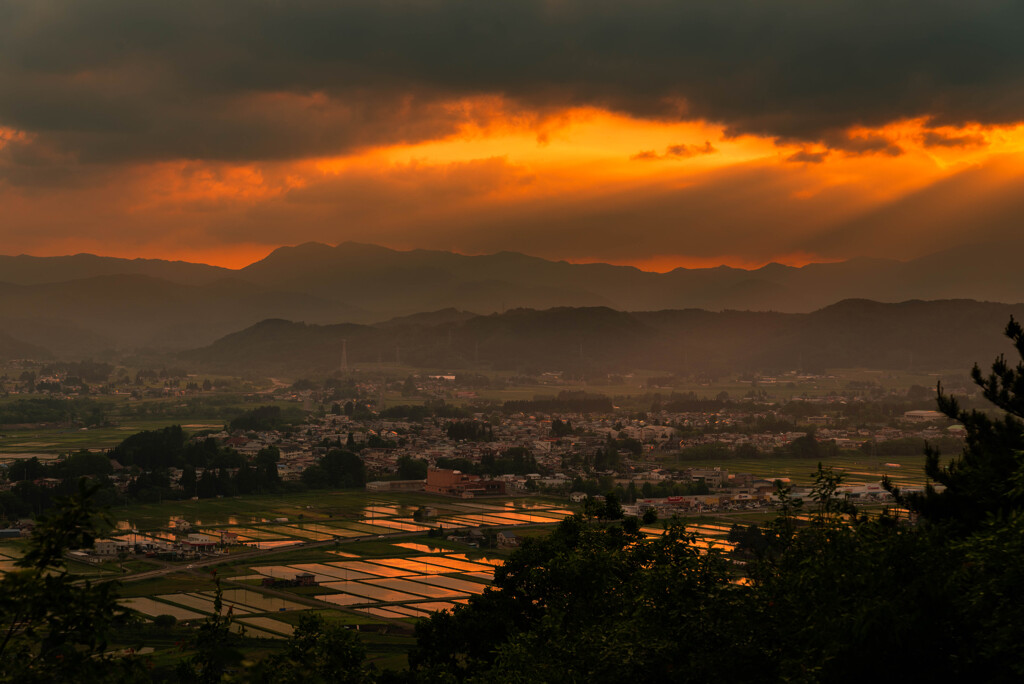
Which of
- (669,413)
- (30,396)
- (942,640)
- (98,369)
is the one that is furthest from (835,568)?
(98,369)

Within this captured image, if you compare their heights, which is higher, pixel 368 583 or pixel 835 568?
pixel 835 568

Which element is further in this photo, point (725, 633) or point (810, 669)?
point (725, 633)

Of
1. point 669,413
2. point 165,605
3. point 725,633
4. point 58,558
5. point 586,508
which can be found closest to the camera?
point 58,558

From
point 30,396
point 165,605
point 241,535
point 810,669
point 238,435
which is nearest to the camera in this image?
point 810,669

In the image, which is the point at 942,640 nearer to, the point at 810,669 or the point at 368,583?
the point at 810,669

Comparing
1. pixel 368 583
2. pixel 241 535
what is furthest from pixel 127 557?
pixel 368 583

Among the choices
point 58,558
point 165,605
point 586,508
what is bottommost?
point 165,605

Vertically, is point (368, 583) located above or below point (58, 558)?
below

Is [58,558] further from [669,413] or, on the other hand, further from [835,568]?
[669,413]

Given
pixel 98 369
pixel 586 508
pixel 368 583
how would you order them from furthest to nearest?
pixel 98 369
pixel 368 583
pixel 586 508
